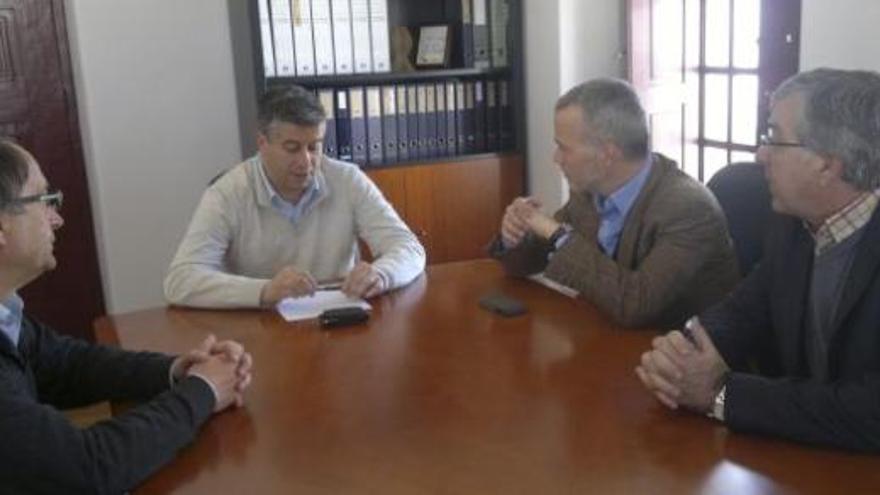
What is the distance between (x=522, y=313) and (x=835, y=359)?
0.67 metres

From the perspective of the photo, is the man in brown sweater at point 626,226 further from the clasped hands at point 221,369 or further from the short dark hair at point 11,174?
the short dark hair at point 11,174

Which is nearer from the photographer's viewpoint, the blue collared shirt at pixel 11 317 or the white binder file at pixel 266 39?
the blue collared shirt at pixel 11 317

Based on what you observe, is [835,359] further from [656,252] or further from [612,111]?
[612,111]

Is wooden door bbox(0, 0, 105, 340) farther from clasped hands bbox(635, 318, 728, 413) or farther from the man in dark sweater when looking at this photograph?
clasped hands bbox(635, 318, 728, 413)

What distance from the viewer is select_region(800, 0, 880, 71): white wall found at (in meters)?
2.45

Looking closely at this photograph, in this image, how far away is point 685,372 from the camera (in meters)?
1.39

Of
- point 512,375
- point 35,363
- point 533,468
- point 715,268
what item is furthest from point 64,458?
point 715,268

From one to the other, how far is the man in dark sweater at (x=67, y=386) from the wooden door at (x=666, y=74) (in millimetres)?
2393

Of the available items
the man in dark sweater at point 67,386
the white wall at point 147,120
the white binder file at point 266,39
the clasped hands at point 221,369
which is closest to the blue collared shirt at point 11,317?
the man in dark sweater at point 67,386

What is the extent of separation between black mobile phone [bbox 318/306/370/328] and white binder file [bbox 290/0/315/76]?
1.78 m

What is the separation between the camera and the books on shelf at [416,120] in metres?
3.60

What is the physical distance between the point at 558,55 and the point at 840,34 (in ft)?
4.05

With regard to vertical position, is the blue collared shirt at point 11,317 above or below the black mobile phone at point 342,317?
above

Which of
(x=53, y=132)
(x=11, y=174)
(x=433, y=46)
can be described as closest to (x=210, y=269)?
(x=11, y=174)
